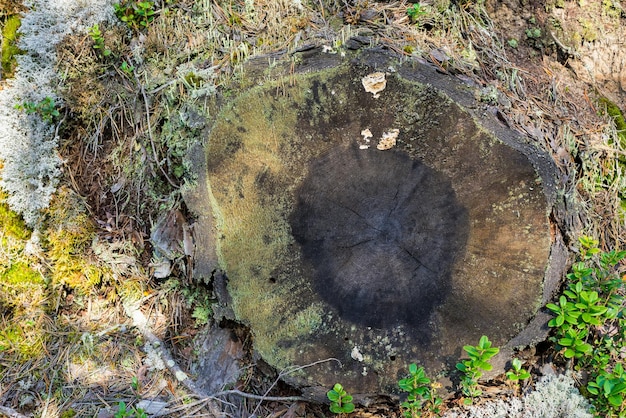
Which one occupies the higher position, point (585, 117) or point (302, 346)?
point (585, 117)

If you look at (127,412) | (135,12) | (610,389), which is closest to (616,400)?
(610,389)

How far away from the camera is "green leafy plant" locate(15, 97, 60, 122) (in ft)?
8.43

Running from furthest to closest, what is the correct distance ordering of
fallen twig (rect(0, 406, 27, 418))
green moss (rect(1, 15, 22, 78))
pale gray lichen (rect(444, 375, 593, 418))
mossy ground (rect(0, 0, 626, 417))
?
1. green moss (rect(1, 15, 22, 78))
2. mossy ground (rect(0, 0, 626, 417))
3. fallen twig (rect(0, 406, 27, 418))
4. pale gray lichen (rect(444, 375, 593, 418))

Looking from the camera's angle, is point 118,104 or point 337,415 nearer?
point 337,415

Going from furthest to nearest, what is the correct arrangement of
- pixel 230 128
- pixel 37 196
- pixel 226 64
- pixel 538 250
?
pixel 37 196
pixel 226 64
pixel 230 128
pixel 538 250

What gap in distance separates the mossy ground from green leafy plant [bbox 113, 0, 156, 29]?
49 millimetres

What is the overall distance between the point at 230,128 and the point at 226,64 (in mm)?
406

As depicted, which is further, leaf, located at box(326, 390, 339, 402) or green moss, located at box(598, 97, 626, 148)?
green moss, located at box(598, 97, 626, 148)

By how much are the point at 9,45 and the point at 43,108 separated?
0.51 m

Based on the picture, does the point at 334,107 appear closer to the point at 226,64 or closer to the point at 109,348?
the point at 226,64

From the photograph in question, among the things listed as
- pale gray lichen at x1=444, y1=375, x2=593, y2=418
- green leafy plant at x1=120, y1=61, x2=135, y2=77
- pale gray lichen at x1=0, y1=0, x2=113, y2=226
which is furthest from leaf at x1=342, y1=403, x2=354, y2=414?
green leafy plant at x1=120, y1=61, x2=135, y2=77

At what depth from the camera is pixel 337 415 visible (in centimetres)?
215

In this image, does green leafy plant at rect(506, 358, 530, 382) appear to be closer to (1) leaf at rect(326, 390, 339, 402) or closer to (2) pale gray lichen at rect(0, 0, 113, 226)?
(1) leaf at rect(326, 390, 339, 402)

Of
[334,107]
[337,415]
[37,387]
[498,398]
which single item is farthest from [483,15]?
[37,387]
